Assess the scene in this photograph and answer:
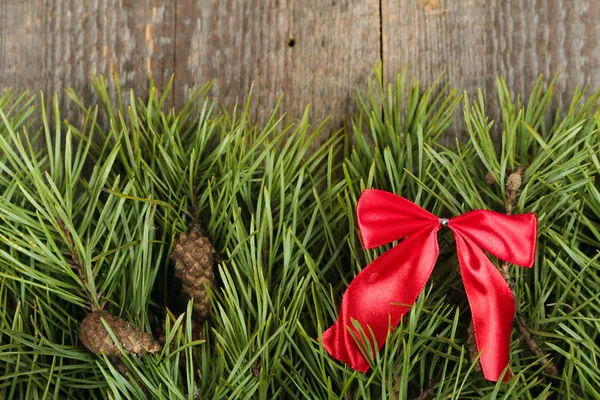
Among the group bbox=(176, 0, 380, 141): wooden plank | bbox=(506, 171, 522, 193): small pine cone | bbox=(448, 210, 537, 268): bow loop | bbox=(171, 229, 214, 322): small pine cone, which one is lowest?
bbox=(171, 229, 214, 322): small pine cone

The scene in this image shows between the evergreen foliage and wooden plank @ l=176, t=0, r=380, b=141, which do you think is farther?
wooden plank @ l=176, t=0, r=380, b=141

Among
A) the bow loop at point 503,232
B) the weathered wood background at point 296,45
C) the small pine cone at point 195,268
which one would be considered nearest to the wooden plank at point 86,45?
the weathered wood background at point 296,45

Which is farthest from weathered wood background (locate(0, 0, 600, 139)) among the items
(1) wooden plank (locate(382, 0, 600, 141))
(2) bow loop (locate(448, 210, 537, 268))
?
(2) bow loop (locate(448, 210, 537, 268))

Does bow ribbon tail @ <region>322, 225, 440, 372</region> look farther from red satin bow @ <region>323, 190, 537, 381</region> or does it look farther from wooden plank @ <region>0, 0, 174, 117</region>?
wooden plank @ <region>0, 0, 174, 117</region>

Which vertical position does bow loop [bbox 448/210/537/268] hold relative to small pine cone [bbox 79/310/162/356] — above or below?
above

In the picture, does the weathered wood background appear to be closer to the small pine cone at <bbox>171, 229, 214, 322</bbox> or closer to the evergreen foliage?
the evergreen foliage

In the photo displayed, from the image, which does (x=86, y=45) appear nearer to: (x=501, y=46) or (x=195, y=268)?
(x=195, y=268)

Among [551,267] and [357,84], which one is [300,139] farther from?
[551,267]
